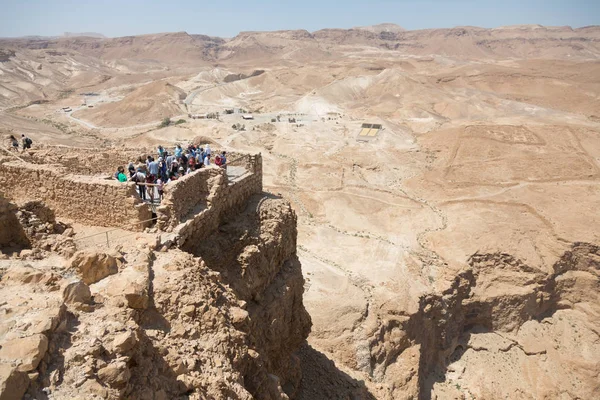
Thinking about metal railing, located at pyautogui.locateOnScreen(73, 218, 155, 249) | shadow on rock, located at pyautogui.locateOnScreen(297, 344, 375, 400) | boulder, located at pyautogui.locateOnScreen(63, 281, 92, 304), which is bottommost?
shadow on rock, located at pyautogui.locateOnScreen(297, 344, 375, 400)

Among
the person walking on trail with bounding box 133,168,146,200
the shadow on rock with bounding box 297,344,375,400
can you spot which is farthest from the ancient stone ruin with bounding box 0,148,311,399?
the person walking on trail with bounding box 133,168,146,200

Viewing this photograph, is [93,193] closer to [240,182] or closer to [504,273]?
[240,182]

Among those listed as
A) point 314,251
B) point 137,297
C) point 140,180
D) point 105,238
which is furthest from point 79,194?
point 314,251

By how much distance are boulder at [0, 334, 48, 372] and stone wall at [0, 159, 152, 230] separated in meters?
4.67

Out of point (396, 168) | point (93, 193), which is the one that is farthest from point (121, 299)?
point (396, 168)

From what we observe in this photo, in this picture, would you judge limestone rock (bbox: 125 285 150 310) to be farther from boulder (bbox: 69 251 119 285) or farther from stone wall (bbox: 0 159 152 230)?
stone wall (bbox: 0 159 152 230)

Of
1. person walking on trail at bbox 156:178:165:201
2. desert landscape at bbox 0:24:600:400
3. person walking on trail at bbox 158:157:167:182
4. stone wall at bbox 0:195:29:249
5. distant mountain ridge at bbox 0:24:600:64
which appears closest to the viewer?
desert landscape at bbox 0:24:600:400

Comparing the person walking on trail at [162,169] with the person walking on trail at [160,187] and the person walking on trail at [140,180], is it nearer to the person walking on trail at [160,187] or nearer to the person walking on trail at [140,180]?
the person walking on trail at [160,187]

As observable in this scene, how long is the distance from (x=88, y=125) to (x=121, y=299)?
50.7 meters

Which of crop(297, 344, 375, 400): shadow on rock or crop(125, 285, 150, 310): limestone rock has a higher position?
crop(125, 285, 150, 310): limestone rock

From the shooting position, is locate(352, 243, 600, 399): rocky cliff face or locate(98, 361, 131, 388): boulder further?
locate(352, 243, 600, 399): rocky cliff face

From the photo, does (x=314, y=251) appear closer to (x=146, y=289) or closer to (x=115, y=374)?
(x=146, y=289)

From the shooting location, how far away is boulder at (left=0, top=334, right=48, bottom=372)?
12.4ft

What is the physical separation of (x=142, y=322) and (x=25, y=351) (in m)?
2.07
